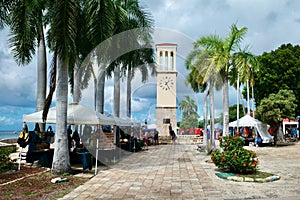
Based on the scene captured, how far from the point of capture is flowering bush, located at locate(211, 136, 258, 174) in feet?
31.0

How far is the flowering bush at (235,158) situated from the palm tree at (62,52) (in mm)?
5195

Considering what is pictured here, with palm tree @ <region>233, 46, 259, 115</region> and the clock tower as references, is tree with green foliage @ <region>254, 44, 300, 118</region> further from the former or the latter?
palm tree @ <region>233, 46, 259, 115</region>

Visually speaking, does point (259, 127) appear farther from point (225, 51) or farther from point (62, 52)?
point (62, 52)

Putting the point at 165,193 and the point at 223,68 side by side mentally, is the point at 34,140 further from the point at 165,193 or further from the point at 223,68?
the point at 223,68

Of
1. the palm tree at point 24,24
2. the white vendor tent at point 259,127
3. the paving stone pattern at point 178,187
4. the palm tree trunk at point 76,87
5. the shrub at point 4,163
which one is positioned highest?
the palm tree at point 24,24

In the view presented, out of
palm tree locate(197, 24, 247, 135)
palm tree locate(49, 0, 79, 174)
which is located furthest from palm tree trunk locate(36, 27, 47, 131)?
palm tree locate(197, 24, 247, 135)

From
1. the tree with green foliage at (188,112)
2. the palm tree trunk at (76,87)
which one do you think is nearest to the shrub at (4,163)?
the palm tree trunk at (76,87)

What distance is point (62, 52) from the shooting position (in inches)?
368

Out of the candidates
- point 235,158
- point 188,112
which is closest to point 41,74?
point 235,158

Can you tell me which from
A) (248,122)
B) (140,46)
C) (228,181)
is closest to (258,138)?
(248,122)

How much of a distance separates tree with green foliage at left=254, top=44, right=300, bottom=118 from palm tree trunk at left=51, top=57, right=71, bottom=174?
24.5 metres

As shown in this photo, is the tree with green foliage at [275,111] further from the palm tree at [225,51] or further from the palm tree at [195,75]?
the palm tree at [225,51]

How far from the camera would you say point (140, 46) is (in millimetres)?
20094

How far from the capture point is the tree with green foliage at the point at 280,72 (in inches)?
1156
